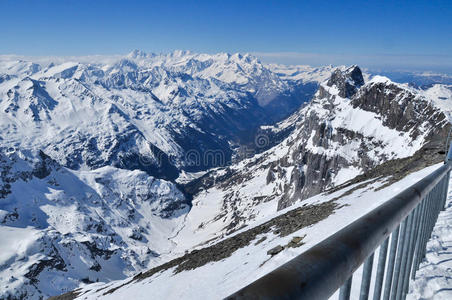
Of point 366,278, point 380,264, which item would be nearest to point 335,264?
point 366,278

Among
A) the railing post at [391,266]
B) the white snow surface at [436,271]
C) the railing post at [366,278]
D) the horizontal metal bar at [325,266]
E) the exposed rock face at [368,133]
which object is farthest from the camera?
the exposed rock face at [368,133]

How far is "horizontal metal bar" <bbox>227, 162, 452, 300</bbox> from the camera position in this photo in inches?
75.9

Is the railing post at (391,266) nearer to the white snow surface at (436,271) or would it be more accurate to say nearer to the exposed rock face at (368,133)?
the white snow surface at (436,271)

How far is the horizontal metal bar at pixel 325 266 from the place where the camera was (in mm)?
1928

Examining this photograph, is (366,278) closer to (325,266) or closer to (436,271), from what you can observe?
(325,266)

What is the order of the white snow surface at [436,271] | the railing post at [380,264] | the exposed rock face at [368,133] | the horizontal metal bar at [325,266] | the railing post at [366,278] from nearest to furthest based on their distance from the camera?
the horizontal metal bar at [325,266] → the railing post at [366,278] → the railing post at [380,264] → the white snow surface at [436,271] → the exposed rock face at [368,133]

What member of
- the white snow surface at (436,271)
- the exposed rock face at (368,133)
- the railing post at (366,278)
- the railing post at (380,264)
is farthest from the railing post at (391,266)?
the exposed rock face at (368,133)

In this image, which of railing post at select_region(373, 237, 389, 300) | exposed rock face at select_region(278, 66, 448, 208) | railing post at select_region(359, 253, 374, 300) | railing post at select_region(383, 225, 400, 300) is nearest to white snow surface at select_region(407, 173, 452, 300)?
railing post at select_region(383, 225, 400, 300)

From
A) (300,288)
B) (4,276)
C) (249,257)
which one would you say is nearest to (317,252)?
(300,288)

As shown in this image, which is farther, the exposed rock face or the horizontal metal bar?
the exposed rock face

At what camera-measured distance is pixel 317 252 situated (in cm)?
230

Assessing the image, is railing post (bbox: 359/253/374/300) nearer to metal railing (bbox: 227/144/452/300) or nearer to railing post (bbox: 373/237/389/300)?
metal railing (bbox: 227/144/452/300)

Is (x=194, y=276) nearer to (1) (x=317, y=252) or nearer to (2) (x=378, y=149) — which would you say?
(1) (x=317, y=252)

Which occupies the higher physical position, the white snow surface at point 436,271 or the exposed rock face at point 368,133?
the white snow surface at point 436,271
